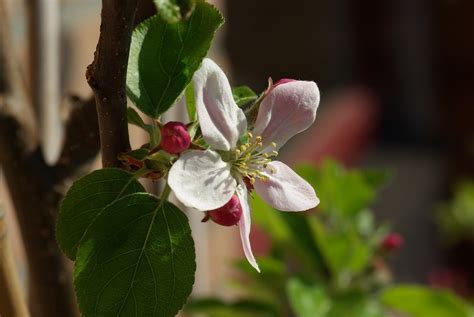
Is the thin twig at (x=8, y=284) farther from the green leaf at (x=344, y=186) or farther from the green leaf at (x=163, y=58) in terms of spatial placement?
the green leaf at (x=344, y=186)

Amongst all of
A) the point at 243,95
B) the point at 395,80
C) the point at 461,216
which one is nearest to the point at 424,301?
the point at 243,95

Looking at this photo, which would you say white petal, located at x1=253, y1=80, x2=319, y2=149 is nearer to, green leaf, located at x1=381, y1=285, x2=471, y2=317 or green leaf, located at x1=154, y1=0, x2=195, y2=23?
green leaf, located at x1=154, y1=0, x2=195, y2=23

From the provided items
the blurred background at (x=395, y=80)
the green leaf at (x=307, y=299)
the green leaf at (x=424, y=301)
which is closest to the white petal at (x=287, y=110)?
the green leaf at (x=307, y=299)

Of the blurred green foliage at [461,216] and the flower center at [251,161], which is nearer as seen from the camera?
the flower center at [251,161]

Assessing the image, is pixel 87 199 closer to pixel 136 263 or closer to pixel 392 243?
pixel 136 263

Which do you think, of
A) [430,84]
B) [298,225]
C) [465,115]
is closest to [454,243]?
[465,115]

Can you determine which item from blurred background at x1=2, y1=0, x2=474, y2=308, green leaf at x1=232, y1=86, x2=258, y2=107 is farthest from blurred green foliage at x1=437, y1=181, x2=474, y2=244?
green leaf at x1=232, y1=86, x2=258, y2=107

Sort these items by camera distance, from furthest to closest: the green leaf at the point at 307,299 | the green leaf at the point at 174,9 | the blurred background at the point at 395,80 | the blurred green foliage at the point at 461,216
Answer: the blurred background at the point at 395,80, the blurred green foliage at the point at 461,216, the green leaf at the point at 307,299, the green leaf at the point at 174,9
